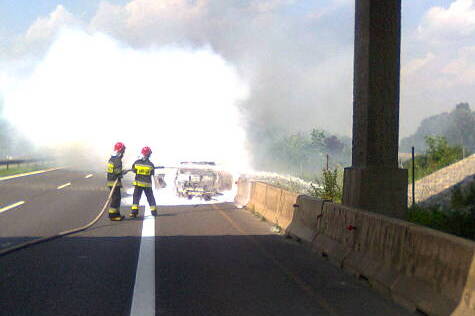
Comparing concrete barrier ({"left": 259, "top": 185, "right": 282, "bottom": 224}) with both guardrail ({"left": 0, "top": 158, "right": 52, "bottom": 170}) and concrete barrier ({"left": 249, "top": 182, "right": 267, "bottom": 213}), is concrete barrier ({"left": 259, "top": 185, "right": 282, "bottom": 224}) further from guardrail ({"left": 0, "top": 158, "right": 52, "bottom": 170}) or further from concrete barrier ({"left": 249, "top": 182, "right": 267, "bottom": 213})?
guardrail ({"left": 0, "top": 158, "right": 52, "bottom": 170})

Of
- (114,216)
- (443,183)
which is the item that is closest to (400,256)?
(114,216)

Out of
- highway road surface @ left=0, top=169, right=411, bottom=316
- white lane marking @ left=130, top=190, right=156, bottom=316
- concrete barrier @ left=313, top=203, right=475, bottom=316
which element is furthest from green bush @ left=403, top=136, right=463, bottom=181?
concrete barrier @ left=313, top=203, right=475, bottom=316

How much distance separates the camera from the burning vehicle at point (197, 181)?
19656 millimetres

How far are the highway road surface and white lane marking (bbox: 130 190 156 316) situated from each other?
0.01m

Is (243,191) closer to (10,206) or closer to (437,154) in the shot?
(10,206)

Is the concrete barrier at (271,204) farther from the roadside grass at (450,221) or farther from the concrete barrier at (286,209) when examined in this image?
the roadside grass at (450,221)

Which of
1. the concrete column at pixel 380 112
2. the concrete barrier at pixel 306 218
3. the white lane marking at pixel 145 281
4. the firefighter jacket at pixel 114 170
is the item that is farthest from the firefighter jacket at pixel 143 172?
the concrete column at pixel 380 112

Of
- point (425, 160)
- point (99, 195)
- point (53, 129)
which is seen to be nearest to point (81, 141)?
point (53, 129)

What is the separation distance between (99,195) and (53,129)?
152 feet

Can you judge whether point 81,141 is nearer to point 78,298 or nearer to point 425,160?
point 425,160

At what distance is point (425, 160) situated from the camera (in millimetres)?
42062

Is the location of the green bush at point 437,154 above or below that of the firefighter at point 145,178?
above

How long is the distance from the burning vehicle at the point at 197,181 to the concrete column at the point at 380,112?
9.44m

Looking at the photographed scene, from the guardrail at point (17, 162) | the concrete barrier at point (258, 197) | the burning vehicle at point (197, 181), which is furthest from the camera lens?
the guardrail at point (17, 162)
